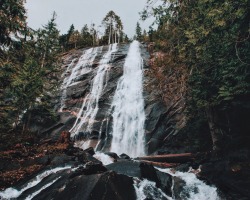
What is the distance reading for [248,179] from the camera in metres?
11.3

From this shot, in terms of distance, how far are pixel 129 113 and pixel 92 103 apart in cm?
485

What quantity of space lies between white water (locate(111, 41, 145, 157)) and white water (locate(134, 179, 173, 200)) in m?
9.99

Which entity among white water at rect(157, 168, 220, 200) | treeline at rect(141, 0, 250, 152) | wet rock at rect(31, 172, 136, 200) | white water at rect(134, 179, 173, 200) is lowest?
white water at rect(157, 168, 220, 200)

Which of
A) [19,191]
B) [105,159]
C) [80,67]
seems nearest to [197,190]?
[105,159]

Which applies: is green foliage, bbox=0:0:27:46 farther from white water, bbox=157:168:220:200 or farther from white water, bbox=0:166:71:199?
white water, bbox=157:168:220:200

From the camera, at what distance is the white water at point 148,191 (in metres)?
9.82

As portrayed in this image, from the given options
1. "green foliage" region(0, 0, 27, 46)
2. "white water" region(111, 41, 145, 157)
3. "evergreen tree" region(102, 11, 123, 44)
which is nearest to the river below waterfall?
"white water" region(111, 41, 145, 157)

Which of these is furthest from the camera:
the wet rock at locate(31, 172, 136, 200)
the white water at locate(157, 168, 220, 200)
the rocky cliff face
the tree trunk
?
the rocky cliff face

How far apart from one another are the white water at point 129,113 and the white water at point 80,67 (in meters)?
5.50

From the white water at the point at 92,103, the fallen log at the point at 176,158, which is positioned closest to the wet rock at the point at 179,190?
the fallen log at the point at 176,158

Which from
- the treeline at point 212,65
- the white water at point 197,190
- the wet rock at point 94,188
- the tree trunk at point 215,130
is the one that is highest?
the treeline at point 212,65

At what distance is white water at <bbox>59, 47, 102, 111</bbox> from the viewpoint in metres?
31.7

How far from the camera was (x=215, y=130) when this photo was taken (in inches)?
572

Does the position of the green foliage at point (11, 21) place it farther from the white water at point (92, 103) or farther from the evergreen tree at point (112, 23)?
the evergreen tree at point (112, 23)
